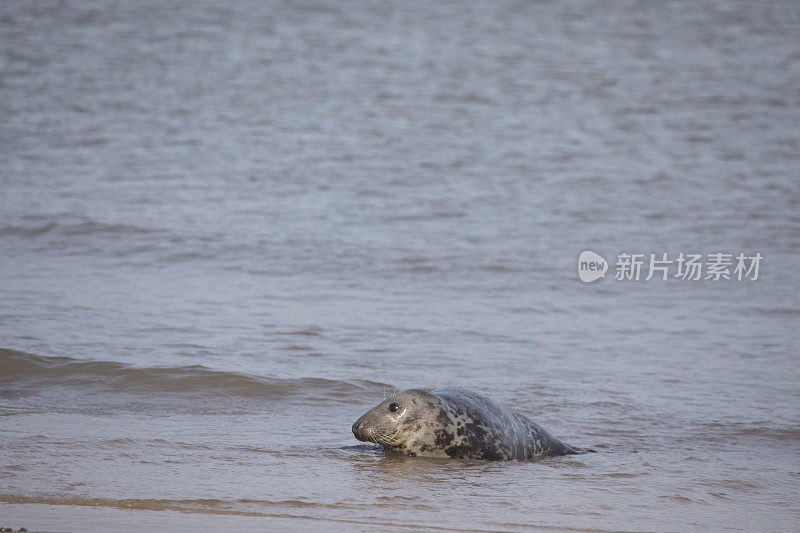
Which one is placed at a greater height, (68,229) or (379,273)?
(68,229)

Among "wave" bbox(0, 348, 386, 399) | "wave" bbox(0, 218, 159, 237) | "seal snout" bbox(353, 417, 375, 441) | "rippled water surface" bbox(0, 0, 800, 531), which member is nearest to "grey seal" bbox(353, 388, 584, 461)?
"seal snout" bbox(353, 417, 375, 441)

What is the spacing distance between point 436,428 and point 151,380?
257cm

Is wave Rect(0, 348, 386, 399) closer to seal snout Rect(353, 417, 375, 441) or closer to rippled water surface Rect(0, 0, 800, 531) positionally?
rippled water surface Rect(0, 0, 800, 531)

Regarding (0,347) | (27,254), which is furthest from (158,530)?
(27,254)

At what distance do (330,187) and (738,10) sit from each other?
62.1 ft

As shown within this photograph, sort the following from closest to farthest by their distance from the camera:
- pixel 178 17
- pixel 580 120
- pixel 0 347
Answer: pixel 0 347, pixel 580 120, pixel 178 17

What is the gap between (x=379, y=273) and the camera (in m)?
10.9

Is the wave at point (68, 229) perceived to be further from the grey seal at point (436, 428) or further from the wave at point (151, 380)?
the grey seal at point (436, 428)

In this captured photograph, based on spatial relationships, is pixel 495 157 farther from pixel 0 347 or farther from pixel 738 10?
pixel 738 10

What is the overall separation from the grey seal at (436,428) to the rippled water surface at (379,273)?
120mm

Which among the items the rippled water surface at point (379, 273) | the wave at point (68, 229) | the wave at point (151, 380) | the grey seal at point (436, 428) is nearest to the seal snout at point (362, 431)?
the grey seal at point (436, 428)

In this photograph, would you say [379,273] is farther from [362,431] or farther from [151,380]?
[362,431]

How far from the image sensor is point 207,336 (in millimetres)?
8250

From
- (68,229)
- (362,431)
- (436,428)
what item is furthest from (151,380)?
(68,229)
